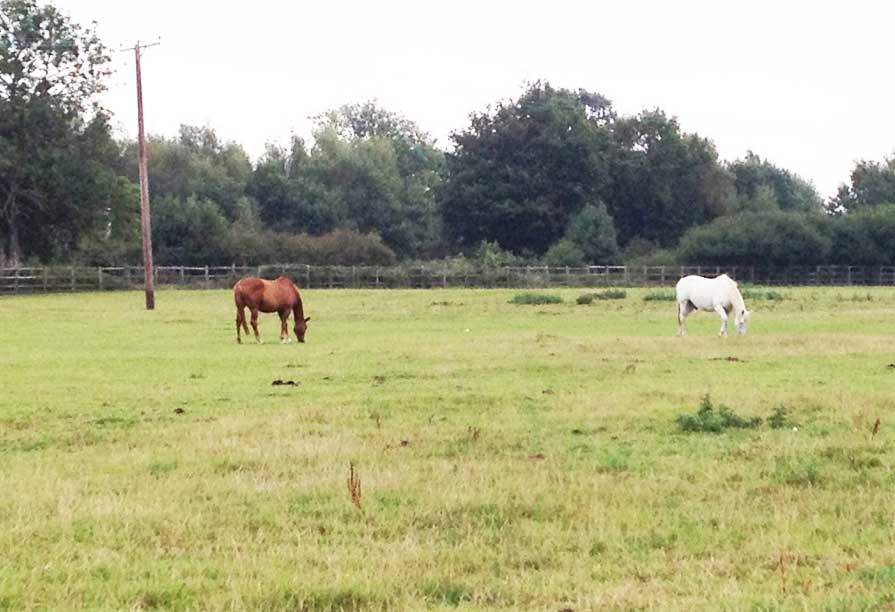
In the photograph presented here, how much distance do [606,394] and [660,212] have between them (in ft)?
252

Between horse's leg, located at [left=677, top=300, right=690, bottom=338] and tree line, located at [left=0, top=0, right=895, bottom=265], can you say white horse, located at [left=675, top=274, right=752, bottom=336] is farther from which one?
tree line, located at [left=0, top=0, right=895, bottom=265]

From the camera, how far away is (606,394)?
14430 mm

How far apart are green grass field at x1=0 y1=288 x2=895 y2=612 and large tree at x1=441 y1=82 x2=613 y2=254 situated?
65039 mm

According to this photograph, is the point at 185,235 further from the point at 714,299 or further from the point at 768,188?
the point at 768,188

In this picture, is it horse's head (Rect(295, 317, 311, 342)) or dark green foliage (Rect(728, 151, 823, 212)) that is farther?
dark green foliage (Rect(728, 151, 823, 212))

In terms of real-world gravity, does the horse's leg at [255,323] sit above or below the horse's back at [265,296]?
below

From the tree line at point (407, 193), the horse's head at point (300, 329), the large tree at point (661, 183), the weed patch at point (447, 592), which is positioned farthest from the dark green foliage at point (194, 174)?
the weed patch at point (447, 592)

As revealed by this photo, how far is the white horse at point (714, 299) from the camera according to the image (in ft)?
88.7

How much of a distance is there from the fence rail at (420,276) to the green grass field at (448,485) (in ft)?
140

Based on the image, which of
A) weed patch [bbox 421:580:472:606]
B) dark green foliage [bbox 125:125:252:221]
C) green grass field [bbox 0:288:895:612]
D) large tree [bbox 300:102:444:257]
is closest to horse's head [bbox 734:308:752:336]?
green grass field [bbox 0:288:895:612]

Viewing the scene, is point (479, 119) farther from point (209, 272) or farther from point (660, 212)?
point (209, 272)

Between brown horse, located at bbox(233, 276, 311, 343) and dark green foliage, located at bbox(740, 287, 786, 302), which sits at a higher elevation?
brown horse, located at bbox(233, 276, 311, 343)

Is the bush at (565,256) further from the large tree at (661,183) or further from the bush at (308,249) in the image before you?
the large tree at (661,183)

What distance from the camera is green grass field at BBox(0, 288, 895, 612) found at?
609 cm
